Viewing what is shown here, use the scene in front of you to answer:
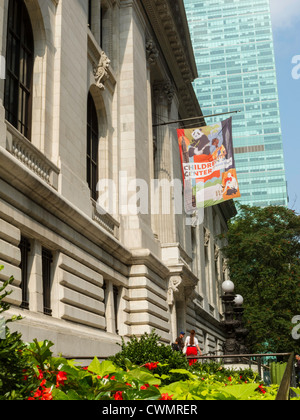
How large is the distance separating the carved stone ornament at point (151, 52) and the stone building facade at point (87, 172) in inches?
2.5

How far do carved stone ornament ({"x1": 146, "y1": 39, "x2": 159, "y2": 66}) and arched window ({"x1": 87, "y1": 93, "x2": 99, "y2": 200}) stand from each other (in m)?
8.08

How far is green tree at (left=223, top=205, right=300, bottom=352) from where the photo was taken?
40656 mm

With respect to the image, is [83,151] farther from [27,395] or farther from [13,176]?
[27,395]

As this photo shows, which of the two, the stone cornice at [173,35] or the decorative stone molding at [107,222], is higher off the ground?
the stone cornice at [173,35]

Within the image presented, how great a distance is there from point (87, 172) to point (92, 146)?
4.66ft

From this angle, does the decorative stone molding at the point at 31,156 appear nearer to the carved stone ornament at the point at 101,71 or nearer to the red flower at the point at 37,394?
the carved stone ornament at the point at 101,71

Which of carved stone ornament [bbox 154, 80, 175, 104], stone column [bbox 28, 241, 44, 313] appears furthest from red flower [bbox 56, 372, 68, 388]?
carved stone ornament [bbox 154, 80, 175, 104]

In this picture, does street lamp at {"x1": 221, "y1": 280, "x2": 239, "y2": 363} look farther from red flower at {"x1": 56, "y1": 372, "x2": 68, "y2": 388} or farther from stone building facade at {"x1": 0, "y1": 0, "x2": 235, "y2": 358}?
red flower at {"x1": 56, "y1": 372, "x2": 68, "y2": 388}

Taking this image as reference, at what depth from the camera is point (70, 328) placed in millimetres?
15922

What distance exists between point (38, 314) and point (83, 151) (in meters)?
6.98

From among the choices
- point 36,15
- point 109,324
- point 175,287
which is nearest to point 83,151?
point 36,15

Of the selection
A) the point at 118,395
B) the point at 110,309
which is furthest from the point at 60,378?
the point at 110,309

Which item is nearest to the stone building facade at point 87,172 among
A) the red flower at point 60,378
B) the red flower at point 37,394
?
the red flower at point 60,378

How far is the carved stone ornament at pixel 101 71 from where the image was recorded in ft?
74.9
